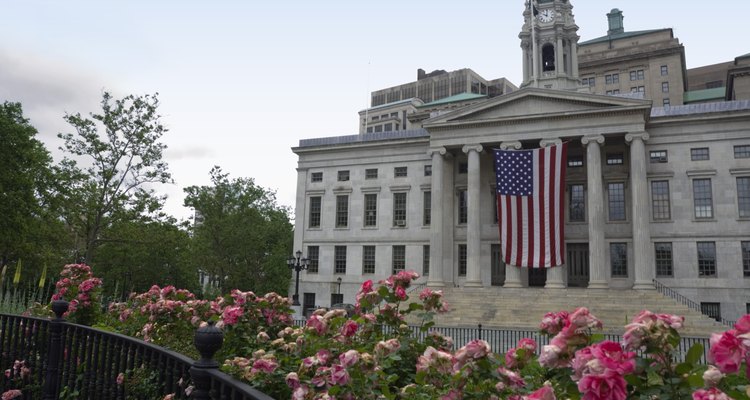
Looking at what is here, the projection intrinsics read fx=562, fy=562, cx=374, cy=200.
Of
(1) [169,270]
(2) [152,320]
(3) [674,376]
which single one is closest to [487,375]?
(3) [674,376]

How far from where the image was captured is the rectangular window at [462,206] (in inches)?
1836

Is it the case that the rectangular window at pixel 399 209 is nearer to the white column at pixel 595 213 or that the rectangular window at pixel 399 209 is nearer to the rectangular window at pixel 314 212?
the rectangular window at pixel 314 212

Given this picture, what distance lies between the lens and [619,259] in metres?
41.6

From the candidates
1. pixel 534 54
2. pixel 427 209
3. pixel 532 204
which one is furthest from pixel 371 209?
pixel 534 54

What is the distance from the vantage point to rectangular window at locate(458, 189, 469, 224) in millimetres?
46625

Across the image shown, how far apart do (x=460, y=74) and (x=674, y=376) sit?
14077cm

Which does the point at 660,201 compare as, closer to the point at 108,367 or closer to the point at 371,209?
the point at 371,209

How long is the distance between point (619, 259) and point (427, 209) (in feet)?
51.1

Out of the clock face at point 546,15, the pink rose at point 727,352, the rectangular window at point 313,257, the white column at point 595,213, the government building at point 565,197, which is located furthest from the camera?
the clock face at point 546,15

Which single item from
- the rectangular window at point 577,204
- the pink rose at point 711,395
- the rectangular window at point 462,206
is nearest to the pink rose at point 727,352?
the pink rose at point 711,395

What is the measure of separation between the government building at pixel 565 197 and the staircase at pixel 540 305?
103 cm

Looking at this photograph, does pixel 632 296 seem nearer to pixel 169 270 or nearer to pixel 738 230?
pixel 738 230

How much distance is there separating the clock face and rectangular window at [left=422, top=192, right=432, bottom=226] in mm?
23935

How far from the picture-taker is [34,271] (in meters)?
48.2
